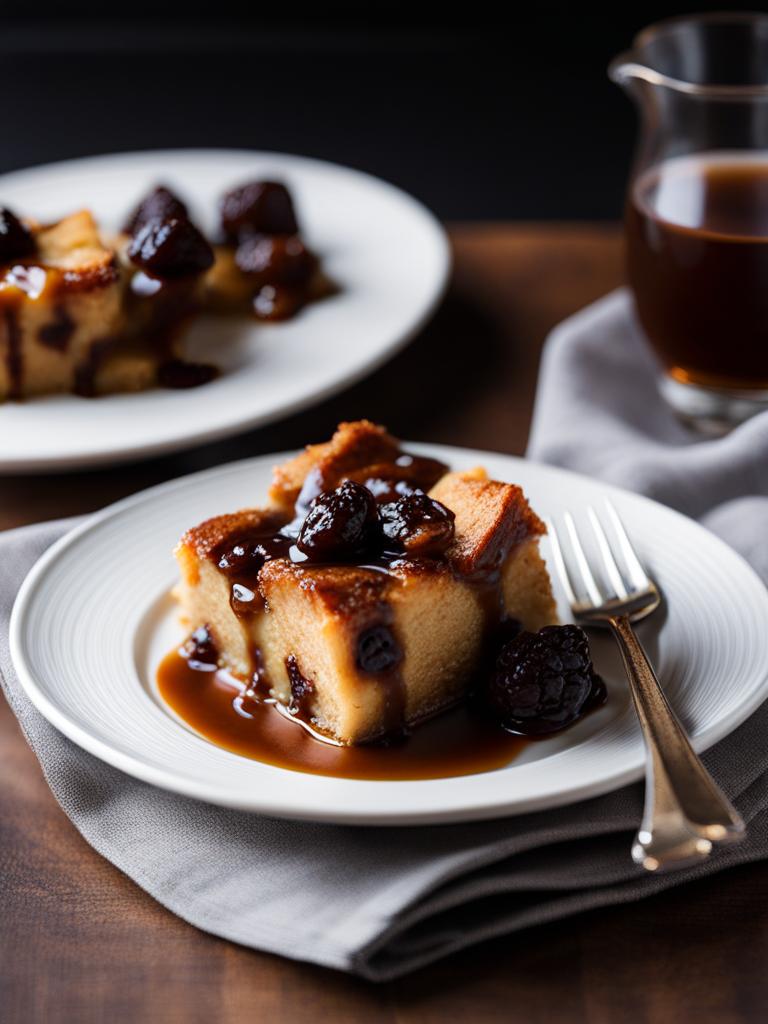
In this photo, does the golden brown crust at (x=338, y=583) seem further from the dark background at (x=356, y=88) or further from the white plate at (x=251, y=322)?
the dark background at (x=356, y=88)

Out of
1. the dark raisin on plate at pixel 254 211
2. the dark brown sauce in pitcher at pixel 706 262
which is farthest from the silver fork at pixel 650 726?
the dark raisin on plate at pixel 254 211

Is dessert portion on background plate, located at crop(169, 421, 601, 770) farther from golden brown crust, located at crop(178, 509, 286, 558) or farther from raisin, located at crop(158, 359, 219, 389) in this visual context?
raisin, located at crop(158, 359, 219, 389)

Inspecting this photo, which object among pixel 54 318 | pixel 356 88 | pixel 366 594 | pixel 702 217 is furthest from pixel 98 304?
pixel 356 88

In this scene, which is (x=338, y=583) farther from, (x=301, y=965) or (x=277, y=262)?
(x=277, y=262)

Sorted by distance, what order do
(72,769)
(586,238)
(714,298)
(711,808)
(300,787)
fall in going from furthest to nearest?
(586,238)
(714,298)
(72,769)
(300,787)
(711,808)

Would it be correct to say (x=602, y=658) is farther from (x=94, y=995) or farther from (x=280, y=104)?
(x=280, y=104)

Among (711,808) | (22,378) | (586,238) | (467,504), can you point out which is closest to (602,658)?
(467,504)
